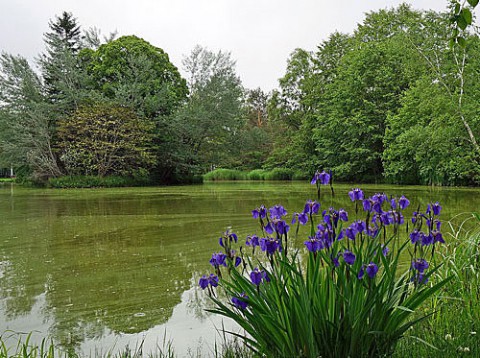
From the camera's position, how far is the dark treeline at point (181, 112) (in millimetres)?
18234

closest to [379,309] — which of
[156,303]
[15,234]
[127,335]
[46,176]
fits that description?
[127,335]

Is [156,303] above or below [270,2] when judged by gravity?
below

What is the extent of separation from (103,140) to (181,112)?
12.2 feet

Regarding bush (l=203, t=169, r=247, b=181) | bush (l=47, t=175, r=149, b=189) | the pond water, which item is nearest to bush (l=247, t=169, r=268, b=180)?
bush (l=203, t=169, r=247, b=181)

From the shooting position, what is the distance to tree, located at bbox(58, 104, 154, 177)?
59.4 ft

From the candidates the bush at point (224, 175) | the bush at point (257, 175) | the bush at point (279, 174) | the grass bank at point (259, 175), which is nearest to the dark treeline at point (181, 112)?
the grass bank at point (259, 175)

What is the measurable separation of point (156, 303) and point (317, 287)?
1.47 meters

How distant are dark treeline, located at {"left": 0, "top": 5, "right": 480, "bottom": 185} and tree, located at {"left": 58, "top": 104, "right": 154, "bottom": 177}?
0.06 meters

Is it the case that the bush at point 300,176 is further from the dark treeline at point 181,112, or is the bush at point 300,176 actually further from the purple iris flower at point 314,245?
the purple iris flower at point 314,245

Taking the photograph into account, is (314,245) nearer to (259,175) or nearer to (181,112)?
(181,112)

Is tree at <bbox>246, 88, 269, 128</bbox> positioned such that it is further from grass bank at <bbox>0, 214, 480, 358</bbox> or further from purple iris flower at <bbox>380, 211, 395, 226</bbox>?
purple iris flower at <bbox>380, 211, 395, 226</bbox>

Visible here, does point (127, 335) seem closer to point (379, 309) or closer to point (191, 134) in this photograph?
point (379, 309)

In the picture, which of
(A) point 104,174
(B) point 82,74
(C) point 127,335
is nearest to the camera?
(C) point 127,335

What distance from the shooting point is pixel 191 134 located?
20.4 m
